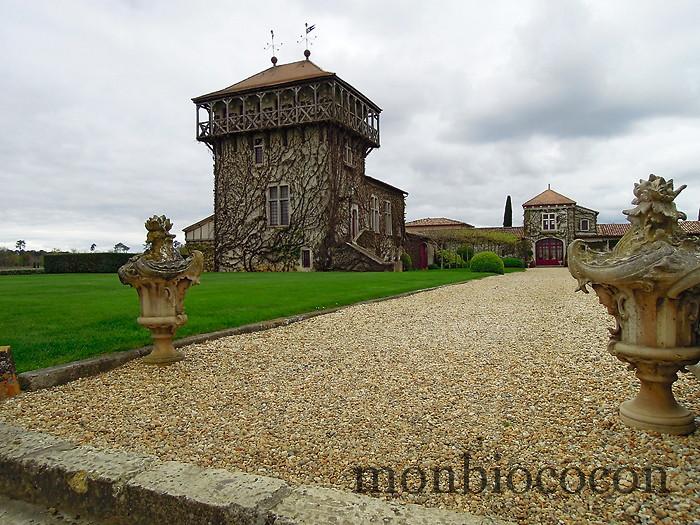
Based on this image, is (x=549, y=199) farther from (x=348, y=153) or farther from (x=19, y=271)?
(x=19, y=271)

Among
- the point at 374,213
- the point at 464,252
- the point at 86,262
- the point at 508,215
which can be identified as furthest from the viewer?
the point at 508,215

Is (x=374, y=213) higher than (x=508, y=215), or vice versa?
(x=508, y=215)

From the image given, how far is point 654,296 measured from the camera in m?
2.59

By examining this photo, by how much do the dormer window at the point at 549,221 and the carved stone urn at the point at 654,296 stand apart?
41714 mm

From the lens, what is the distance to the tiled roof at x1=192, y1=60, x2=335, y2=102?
24781 millimetres

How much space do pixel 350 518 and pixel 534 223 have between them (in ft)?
142

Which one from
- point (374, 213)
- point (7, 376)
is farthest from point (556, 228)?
point (7, 376)

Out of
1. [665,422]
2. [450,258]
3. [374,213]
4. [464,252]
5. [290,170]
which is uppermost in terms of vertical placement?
[290,170]

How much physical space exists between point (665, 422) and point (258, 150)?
995 inches

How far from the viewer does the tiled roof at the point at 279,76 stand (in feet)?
81.3

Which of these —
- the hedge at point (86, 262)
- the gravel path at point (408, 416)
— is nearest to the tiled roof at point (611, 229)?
the hedge at point (86, 262)

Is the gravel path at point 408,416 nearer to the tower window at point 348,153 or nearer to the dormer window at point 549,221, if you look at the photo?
the tower window at point 348,153

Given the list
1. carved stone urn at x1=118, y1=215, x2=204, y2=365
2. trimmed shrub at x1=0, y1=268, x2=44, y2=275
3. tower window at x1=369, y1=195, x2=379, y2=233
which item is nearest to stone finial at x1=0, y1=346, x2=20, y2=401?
carved stone urn at x1=118, y1=215, x2=204, y2=365

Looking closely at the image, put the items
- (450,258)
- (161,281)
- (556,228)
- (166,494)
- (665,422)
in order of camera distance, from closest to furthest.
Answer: (166,494), (665,422), (161,281), (450,258), (556,228)
